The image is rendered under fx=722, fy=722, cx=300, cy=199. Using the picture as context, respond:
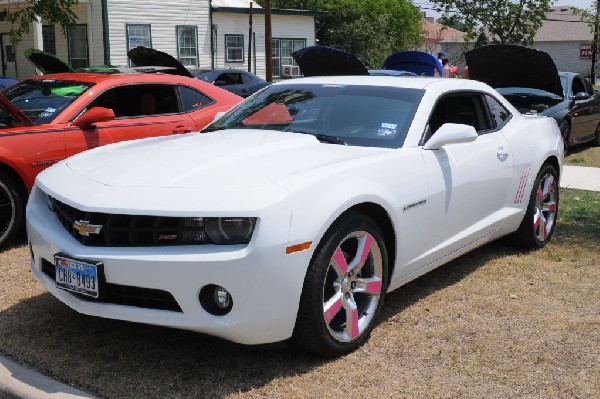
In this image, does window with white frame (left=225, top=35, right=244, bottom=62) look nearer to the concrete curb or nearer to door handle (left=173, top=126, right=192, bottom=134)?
door handle (left=173, top=126, right=192, bottom=134)

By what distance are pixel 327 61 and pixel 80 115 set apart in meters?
4.88

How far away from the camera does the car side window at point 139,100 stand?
691 cm

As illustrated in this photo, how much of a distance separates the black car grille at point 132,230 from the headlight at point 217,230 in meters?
0.03

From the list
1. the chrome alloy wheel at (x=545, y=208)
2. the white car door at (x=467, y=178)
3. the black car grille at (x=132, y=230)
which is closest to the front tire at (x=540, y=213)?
the chrome alloy wheel at (x=545, y=208)

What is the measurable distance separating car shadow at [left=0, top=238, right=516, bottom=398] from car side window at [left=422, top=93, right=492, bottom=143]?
1.33 metres

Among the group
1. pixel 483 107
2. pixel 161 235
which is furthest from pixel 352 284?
pixel 483 107

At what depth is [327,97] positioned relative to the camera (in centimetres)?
502

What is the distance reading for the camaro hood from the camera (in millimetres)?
3697

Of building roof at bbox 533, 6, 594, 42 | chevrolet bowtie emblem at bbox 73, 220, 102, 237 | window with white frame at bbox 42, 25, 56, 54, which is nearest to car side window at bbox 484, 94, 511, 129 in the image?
chevrolet bowtie emblem at bbox 73, 220, 102, 237

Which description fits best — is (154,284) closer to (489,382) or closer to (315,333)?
(315,333)

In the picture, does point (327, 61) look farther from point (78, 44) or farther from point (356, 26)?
point (356, 26)

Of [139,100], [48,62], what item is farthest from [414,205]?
[48,62]

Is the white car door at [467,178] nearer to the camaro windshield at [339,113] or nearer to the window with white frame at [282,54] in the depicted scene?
the camaro windshield at [339,113]

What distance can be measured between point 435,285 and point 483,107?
57.4 inches
